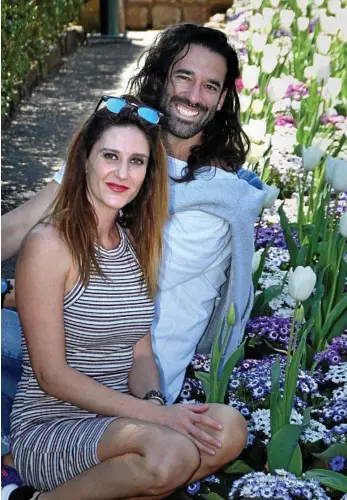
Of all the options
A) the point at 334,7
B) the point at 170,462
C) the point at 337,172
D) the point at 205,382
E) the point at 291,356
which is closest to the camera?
the point at 170,462

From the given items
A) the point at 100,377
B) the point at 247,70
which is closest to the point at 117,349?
the point at 100,377

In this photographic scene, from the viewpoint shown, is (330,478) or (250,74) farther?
(250,74)

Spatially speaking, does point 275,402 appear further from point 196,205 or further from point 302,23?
point 302,23

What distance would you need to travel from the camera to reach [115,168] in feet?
7.49

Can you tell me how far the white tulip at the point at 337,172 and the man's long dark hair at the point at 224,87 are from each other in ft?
1.02

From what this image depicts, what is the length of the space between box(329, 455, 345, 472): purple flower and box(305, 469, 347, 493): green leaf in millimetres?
102

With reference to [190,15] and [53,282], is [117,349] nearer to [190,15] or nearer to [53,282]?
[53,282]

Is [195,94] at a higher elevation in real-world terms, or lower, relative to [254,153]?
higher

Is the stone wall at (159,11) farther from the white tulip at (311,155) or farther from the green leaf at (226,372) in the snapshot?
the green leaf at (226,372)

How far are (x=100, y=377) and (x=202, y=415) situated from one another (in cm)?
29

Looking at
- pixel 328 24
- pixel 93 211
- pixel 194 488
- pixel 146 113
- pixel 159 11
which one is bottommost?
pixel 194 488

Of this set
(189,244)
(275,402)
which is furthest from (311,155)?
(275,402)

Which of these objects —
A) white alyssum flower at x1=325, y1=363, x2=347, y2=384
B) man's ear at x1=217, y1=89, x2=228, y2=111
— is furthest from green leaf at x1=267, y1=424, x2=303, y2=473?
man's ear at x1=217, y1=89, x2=228, y2=111

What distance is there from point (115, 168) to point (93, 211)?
11 cm
